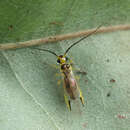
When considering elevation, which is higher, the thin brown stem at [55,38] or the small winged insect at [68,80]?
the thin brown stem at [55,38]

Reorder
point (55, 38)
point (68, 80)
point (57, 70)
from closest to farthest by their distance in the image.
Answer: point (55, 38), point (68, 80), point (57, 70)

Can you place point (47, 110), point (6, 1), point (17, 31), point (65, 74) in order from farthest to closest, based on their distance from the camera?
point (65, 74) → point (47, 110) → point (17, 31) → point (6, 1)

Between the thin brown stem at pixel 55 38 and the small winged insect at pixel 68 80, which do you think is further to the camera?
the small winged insect at pixel 68 80

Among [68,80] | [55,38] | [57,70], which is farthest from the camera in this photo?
[57,70]

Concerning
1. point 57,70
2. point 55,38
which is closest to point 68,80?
point 57,70

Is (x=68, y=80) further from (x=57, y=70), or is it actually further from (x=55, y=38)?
(x=55, y=38)

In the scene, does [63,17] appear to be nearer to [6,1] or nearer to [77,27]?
[77,27]

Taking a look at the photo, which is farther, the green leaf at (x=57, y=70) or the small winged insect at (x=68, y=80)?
the small winged insect at (x=68, y=80)

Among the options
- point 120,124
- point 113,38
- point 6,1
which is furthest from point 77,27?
point 120,124
